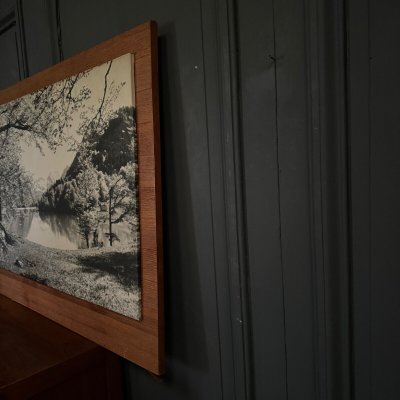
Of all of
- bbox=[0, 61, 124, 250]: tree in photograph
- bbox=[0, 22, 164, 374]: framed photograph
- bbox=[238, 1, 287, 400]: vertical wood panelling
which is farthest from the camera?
bbox=[0, 61, 124, 250]: tree in photograph

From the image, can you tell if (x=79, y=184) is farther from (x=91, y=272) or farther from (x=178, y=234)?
(x=178, y=234)

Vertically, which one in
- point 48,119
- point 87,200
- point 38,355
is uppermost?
point 48,119

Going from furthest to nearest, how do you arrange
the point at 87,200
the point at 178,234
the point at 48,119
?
1. the point at 48,119
2. the point at 87,200
3. the point at 178,234

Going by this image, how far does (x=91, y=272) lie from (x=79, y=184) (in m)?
0.31

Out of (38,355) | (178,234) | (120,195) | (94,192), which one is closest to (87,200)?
(94,192)

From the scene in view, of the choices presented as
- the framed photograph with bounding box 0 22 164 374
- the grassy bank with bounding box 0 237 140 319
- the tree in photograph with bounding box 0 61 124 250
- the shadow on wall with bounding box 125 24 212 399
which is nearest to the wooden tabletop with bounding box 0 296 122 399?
the framed photograph with bounding box 0 22 164 374

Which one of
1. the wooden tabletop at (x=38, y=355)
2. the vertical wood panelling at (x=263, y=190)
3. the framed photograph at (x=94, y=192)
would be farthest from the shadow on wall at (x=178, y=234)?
the wooden tabletop at (x=38, y=355)

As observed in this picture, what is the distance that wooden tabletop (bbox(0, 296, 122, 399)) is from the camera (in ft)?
3.18

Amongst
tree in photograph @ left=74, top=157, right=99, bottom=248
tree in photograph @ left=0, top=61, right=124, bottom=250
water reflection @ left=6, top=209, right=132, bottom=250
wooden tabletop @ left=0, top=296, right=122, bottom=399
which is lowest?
wooden tabletop @ left=0, top=296, right=122, bottom=399

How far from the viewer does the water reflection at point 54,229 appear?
3.41ft

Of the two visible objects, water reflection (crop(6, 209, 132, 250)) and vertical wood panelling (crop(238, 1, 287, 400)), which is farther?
water reflection (crop(6, 209, 132, 250))

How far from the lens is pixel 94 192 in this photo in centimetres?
109

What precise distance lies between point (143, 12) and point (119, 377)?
1.25 metres

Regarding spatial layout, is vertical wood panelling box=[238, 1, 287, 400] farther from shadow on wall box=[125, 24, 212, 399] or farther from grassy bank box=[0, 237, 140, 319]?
grassy bank box=[0, 237, 140, 319]
